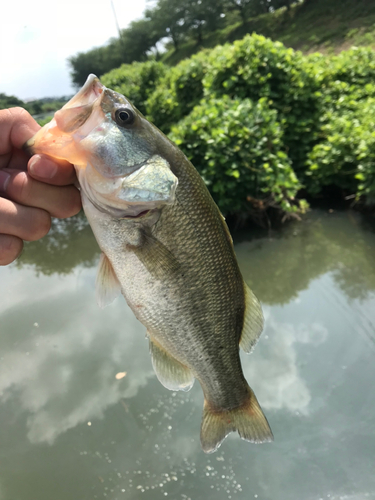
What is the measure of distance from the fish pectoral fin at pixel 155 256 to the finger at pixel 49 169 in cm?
41

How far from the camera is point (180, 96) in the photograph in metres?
7.88

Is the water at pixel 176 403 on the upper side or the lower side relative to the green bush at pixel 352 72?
lower

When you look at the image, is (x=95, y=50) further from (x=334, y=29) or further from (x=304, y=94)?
(x=304, y=94)

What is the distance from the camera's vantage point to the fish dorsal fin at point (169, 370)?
161cm

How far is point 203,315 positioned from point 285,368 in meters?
2.03

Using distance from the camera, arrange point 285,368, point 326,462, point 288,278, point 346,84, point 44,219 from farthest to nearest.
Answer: point 346,84 → point 288,278 → point 285,368 → point 326,462 → point 44,219

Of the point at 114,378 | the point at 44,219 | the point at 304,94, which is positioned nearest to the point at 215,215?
the point at 44,219

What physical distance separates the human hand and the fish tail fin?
4.01 feet

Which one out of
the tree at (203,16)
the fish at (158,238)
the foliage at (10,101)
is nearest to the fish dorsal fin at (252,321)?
the fish at (158,238)

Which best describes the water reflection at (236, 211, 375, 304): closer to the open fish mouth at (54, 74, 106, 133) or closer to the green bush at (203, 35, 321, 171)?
the green bush at (203, 35, 321, 171)

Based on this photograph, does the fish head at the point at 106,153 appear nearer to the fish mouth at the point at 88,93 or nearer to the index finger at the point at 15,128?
the fish mouth at the point at 88,93

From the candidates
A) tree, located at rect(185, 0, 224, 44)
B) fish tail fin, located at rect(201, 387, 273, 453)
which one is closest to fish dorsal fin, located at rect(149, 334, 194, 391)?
fish tail fin, located at rect(201, 387, 273, 453)

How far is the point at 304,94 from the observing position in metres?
6.48

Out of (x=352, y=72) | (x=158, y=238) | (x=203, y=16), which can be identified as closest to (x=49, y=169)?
(x=158, y=238)
